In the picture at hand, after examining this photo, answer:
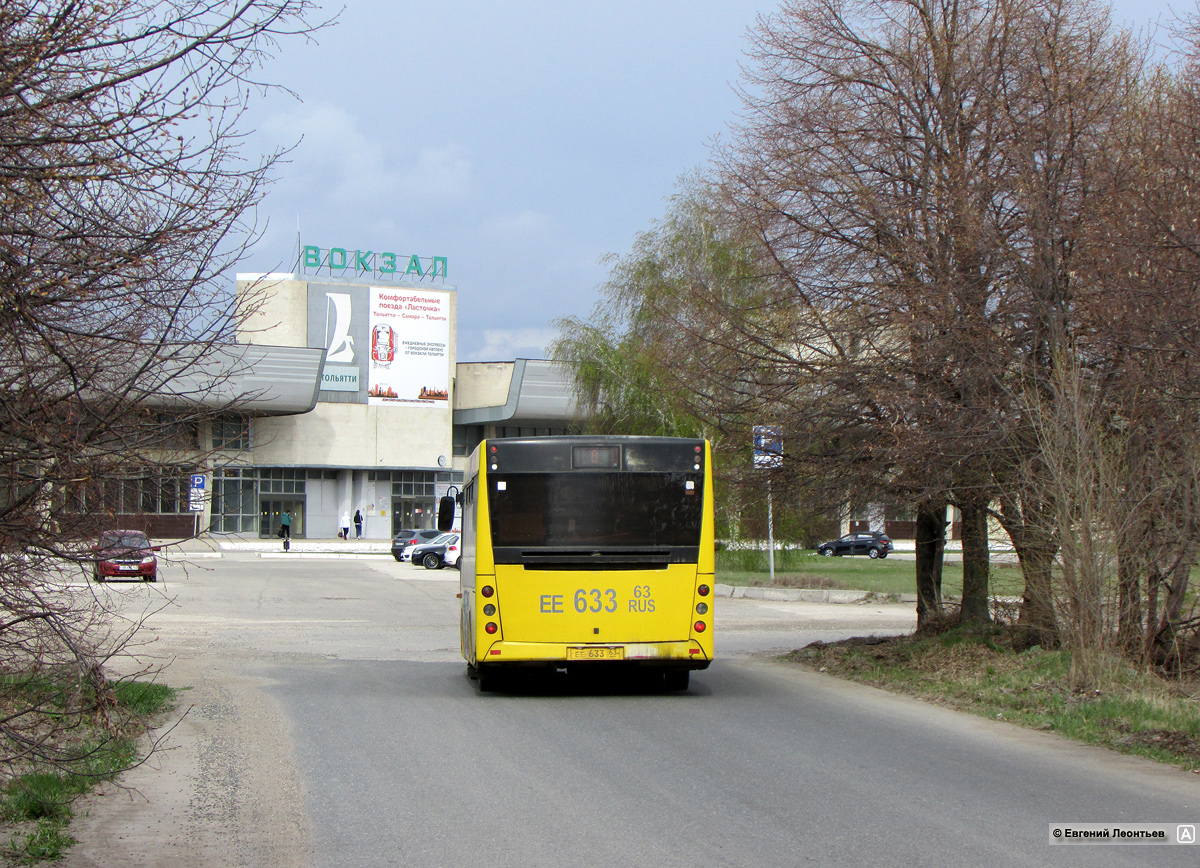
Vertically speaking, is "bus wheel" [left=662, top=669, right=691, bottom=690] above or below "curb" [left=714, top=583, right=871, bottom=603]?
above

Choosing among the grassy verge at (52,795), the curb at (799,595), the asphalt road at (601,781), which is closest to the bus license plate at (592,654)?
the asphalt road at (601,781)

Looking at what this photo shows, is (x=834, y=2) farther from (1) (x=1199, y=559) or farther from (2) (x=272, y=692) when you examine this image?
(2) (x=272, y=692)

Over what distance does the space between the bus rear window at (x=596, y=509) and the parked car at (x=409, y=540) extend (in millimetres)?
36123

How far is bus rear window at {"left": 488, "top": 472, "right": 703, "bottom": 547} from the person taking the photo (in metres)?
12.7

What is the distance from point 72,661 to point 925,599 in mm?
13057

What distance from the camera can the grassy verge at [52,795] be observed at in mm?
6051

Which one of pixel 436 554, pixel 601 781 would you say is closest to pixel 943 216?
pixel 601 781

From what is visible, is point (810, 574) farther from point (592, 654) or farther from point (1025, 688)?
point (592, 654)

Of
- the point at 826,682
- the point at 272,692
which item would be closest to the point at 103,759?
the point at 272,692

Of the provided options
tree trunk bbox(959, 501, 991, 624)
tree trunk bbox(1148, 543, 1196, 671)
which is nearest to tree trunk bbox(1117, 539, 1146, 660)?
tree trunk bbox(1148, 543, 1196, 671)

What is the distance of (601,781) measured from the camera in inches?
312

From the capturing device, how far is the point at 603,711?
38.1 ft

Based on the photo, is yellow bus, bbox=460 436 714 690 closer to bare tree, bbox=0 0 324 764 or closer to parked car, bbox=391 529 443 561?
bare tree, bbox=0 0 324 764

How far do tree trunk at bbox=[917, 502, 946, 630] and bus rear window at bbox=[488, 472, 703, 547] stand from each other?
466cm
